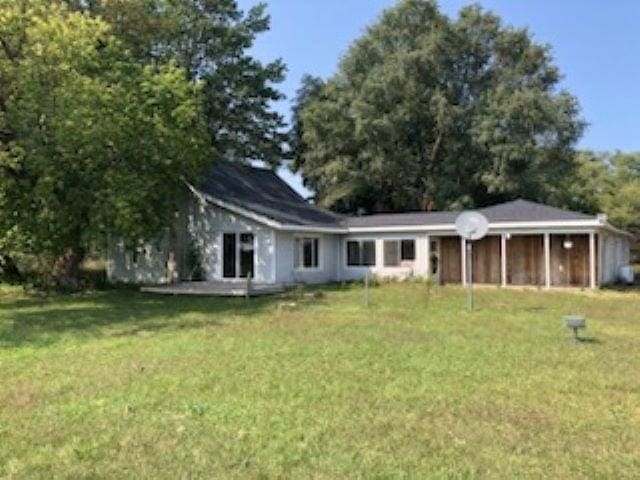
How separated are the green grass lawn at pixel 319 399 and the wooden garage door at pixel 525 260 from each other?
1061 cm

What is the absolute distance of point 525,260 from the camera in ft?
81.9

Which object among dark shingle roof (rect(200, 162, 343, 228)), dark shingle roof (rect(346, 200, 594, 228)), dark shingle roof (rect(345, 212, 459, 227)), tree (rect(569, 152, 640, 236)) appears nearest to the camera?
dark shingle roof (rect(346, 200, 594, 228))

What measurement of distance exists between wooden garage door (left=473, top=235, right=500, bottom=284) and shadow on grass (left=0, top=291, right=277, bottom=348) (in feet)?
32.0

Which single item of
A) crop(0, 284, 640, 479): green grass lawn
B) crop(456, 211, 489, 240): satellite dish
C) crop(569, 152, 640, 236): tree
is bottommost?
crop(0, 284, 640, 479): green grass lawn

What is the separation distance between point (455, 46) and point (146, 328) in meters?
29.3

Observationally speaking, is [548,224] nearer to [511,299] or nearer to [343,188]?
[511,299]

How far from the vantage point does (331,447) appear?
555 centimetres

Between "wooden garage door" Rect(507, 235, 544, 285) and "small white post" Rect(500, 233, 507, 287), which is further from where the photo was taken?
"wooden garage door" Rect(507, 235, 544, 285)

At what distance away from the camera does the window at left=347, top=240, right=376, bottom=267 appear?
88.6ft

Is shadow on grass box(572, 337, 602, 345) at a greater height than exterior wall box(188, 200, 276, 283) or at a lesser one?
lesser

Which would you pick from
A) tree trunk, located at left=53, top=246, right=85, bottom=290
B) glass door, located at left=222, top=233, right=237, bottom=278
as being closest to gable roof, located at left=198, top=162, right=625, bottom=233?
glass door, located at left=222, top=233, right=237, bottom=278

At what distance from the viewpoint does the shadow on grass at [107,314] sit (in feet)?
41.7

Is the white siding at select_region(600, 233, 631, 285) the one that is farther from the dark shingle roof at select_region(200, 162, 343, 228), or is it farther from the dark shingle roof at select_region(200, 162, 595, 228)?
the dark shingle roof at select_region(200, 162, 343, 228)

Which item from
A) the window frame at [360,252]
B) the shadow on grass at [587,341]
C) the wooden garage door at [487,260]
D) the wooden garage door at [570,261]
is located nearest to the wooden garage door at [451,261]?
the wooden garage door at [487,260]
